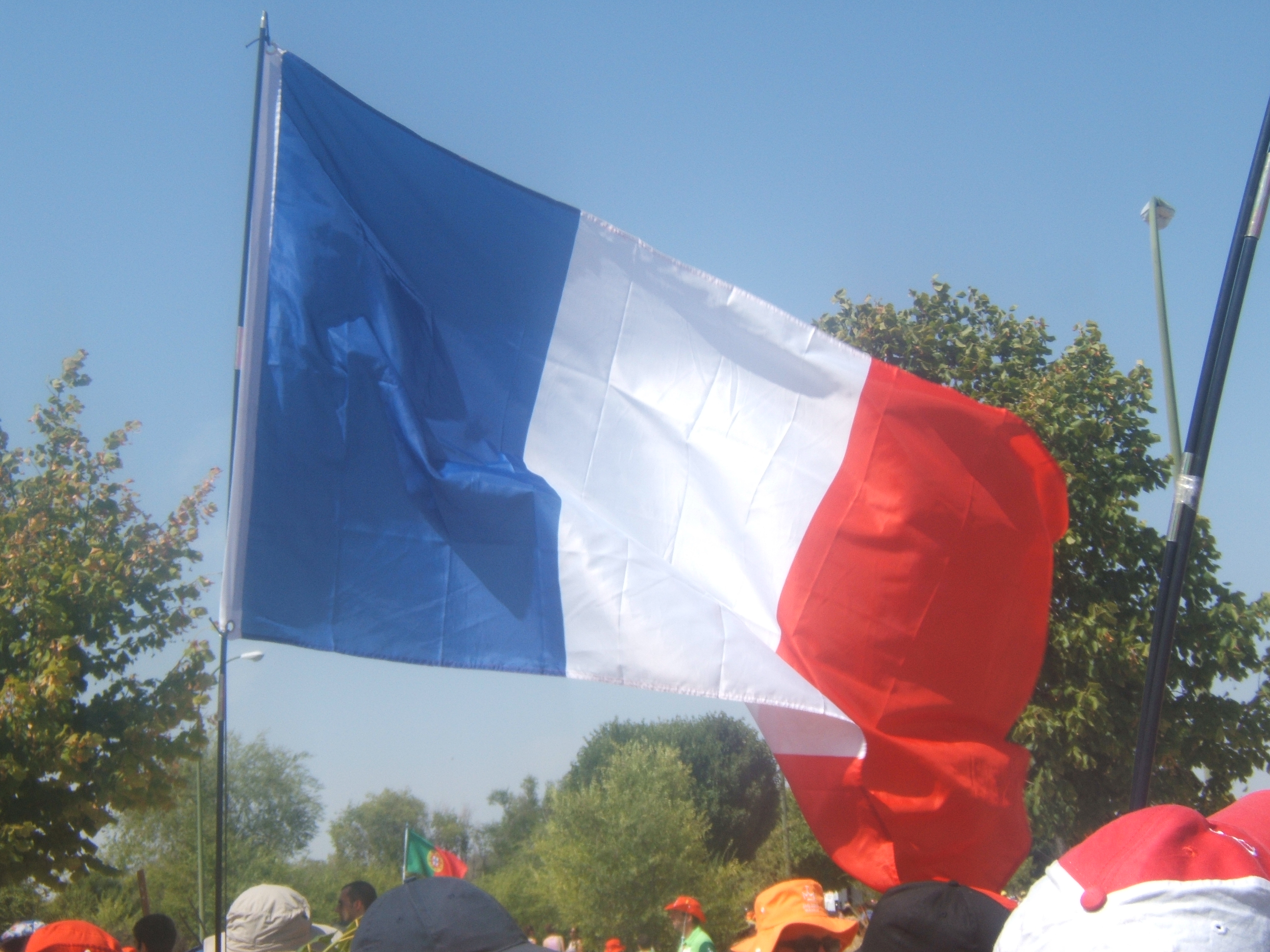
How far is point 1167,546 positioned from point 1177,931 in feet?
10.5

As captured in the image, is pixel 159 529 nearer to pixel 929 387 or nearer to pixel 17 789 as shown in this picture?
pixel 17 789

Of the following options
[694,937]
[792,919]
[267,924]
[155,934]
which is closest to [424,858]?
[694,937]

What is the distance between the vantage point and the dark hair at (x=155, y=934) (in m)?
5.07

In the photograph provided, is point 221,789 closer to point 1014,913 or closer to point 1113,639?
point 1014,913

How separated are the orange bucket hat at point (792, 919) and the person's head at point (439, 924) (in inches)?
98.9

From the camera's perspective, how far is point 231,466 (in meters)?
4.15

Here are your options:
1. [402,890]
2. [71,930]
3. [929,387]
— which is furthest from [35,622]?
[402,890]

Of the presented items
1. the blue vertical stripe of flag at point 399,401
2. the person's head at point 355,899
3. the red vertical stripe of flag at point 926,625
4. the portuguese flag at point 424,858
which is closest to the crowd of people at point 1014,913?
the red vertical stripe of flag at point 926,625

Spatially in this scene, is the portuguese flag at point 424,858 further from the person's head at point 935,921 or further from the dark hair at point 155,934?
the person's head at point 935,921

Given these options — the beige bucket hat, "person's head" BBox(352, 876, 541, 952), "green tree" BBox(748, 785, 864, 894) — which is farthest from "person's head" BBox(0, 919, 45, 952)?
"green tree" BBox(748, 785, 864, 894)

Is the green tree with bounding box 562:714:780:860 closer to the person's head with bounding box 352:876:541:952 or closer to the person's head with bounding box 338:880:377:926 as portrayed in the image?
the person's head with bounding box 338:880:377:926

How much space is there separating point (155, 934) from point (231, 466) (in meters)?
2.37

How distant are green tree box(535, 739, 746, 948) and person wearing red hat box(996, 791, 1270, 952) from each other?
94.9 feet

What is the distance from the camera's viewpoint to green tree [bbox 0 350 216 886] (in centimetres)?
979
